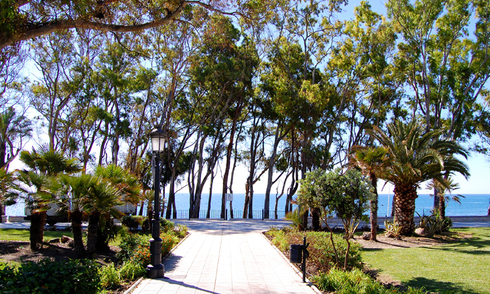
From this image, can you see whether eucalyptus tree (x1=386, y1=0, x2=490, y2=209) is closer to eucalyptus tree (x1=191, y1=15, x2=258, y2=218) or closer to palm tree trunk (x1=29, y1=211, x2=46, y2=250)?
eucalyptus tree (x1=191, y1=15, x2=258, y2=218)

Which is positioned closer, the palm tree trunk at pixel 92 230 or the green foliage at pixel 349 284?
the green foliage at pixel 349 284

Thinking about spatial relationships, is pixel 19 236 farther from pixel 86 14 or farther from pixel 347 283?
pixel 347 283

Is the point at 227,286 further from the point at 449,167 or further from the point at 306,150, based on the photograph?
the point at 306,150

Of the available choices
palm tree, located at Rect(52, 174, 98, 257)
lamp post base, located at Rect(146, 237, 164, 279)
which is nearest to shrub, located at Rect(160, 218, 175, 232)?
palm tree, located at Rect(52, 174, 98, 257)

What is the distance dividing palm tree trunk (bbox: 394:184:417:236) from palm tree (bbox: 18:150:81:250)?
533 inches

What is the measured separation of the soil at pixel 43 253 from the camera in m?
9.62

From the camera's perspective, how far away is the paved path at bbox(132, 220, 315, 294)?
7.41 m

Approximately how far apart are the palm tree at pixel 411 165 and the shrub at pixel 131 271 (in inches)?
457

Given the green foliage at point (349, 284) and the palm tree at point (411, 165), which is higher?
the palm tree at point (411, 165)

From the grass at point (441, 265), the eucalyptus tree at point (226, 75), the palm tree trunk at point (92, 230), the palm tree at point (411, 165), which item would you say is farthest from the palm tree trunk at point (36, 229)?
the eucalyptus tree at point (226, 75)

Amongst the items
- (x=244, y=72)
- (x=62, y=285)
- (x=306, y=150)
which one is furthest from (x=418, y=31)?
(x=62, y=285)

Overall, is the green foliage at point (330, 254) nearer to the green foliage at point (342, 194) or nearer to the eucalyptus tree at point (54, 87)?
the green foliage at point (342, 194)

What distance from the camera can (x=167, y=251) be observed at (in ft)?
36.6

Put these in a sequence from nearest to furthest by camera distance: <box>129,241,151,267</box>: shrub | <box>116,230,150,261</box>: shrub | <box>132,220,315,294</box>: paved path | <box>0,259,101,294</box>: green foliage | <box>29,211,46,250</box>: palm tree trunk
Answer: <box>0,259,101,294</box>: green foliage < <box>132,220,315,294</box>: paved path < <box>129,241,151,267</box>: shrub < <box>116,230,150,261</box>: shrub < <box>29,211,46,250</box>: palm tree trunk
